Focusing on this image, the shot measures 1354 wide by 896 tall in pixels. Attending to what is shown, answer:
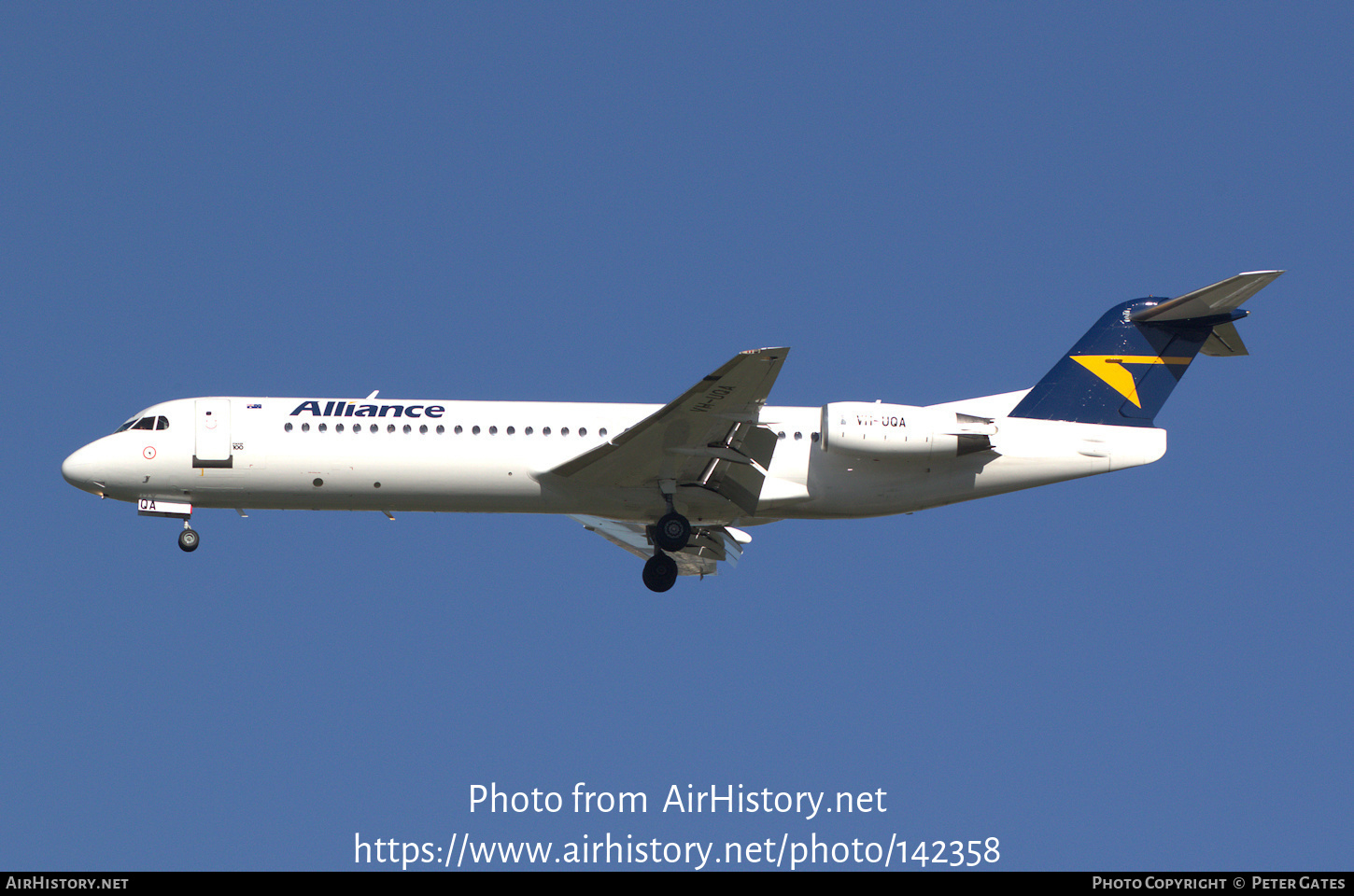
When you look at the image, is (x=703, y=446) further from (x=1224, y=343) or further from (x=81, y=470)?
(x=81, y=470)

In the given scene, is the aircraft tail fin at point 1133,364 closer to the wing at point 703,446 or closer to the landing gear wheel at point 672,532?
the wing at point 703,446

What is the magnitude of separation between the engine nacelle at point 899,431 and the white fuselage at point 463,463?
278mm

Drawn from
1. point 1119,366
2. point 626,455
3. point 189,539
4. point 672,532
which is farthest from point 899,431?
point 189,539

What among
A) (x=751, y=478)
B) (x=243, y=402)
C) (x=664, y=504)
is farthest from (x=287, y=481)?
(x=751, y=478)

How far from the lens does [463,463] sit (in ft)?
79.6

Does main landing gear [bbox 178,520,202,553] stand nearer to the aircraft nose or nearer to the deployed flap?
the aircraft nose

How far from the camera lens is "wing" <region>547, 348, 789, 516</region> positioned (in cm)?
2236

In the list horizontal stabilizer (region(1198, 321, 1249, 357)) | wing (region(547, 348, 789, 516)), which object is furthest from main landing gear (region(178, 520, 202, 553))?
horizontal stabilizer (region(1198, 321, 1249, 357))

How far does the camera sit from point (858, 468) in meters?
24.6

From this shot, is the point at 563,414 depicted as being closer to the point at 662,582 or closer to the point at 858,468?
the point at 662,582

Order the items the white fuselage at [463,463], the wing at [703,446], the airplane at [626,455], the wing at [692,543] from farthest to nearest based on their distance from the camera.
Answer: the wing at [692,543]
the white fuselage at [463,463]
the airplane at [626,455]
the wing at [703,446]

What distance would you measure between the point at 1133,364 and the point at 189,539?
17852 millimetres

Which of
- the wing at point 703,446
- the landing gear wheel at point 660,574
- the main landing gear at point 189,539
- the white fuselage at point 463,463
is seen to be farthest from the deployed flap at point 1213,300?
the main landing gear at point 189,539

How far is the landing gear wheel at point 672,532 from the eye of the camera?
81.0 feet
